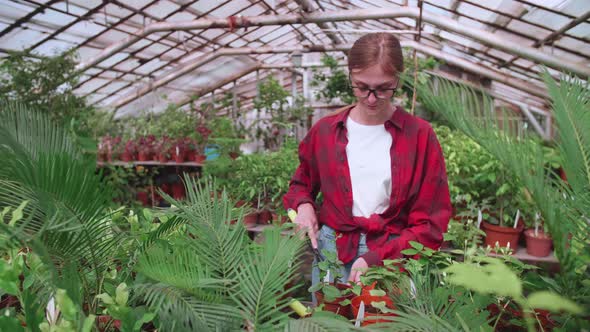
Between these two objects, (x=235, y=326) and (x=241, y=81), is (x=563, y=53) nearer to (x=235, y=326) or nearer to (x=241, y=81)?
(x=235, y=326)

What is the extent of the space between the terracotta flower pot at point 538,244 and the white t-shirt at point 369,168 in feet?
5.23

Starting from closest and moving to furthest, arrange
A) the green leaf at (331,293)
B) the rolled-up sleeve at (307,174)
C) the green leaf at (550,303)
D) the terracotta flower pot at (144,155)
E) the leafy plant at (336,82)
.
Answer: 1. the green leaf at (550,303)
2. the green leaf at (331,293)
3. the rolled-up sleeve at (307,174)
4. the terracotta flower pot at (144,155)
5. the leafy plant at (336,82)

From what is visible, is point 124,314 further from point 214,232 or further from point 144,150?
point 144,150

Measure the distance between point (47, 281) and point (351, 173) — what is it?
919 mm

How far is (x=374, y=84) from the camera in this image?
1112 mm

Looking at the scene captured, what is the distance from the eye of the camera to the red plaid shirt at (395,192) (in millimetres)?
1163

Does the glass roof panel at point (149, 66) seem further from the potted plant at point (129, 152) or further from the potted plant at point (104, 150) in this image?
the potted plant at point (129, 152)

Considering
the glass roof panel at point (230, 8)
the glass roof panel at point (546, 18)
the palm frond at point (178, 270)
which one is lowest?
the palm frond at point (178, 270)

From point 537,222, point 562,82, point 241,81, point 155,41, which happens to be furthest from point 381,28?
point 562,82

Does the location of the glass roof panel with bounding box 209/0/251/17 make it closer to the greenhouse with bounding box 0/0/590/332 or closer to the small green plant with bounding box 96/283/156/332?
the greenhouse with bounding box 0/0/590/332

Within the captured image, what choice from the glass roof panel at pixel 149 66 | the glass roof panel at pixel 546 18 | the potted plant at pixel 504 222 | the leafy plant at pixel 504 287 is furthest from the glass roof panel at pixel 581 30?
the glass roof panel at pixel 149 66

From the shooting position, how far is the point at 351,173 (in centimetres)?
129

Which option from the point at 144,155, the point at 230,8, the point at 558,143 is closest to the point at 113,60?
the point at 230,8

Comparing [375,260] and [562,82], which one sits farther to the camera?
[375,260]
